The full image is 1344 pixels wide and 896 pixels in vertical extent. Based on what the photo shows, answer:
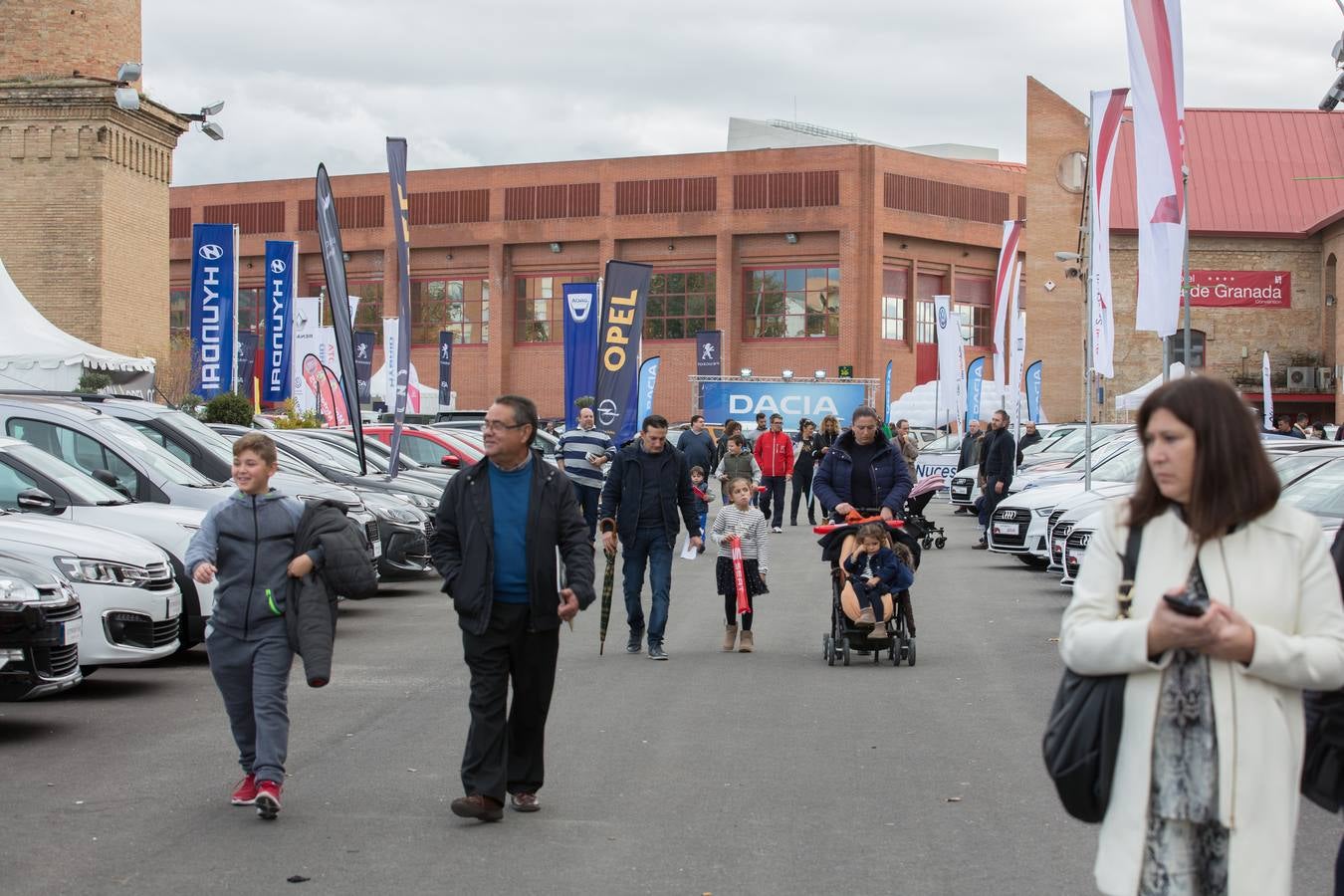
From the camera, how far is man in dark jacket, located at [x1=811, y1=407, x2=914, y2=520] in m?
12.4

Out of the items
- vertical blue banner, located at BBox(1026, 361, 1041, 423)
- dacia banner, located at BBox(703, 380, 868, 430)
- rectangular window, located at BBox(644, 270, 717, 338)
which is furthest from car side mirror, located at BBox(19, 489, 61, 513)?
rectangular window, located at BBox(644, 270, 717, 338)

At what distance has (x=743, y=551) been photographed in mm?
13375

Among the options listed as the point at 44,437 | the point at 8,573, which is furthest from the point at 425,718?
the point at 44,437

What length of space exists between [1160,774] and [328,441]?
20443 millimetres

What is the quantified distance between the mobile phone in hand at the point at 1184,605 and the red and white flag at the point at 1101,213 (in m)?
19.2

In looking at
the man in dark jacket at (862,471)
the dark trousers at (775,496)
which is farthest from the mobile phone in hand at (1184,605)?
the dark trousers at (775,496)

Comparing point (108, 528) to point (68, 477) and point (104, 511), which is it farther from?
point (68, 477)

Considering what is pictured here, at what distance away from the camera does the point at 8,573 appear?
30.2ft

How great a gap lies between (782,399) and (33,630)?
167ft

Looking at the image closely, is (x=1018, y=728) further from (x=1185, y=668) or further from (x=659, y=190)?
(x=659, y=190)

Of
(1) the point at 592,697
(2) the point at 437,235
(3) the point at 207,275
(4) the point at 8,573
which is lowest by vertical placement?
(1) the point at 592,697

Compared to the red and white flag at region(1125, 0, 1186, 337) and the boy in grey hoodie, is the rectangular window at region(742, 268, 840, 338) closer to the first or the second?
the red and white flag at region(1125, 0, 1186, 337)

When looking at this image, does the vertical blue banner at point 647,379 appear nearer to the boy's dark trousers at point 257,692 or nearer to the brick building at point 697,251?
the boy's dark trousers at point 257,692

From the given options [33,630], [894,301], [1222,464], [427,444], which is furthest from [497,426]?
[894,301]
